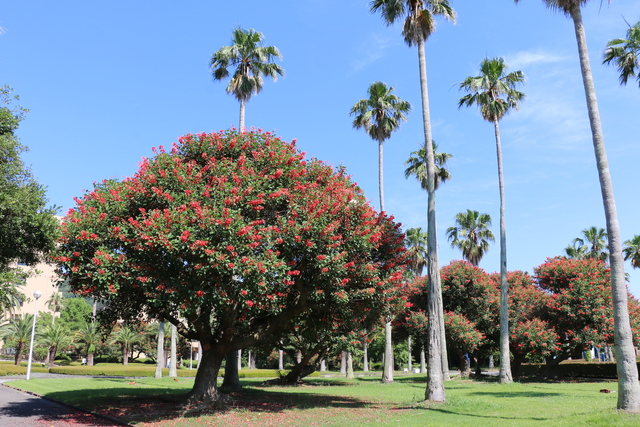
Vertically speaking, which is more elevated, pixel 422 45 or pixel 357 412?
pixel 422 45

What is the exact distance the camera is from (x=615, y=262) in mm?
13086

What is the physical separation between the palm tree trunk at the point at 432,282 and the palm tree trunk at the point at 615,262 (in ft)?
18.9

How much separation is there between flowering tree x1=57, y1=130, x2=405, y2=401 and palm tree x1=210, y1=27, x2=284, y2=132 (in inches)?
408

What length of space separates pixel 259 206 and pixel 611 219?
10499 millimetres

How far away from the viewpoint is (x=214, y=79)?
27.2m

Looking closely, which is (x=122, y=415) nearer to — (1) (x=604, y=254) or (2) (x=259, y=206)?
(2) (x=259, y=206)

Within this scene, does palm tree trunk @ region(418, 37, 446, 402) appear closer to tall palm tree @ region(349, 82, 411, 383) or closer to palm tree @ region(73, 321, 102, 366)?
tall palm tree @ region(349, 82, 411, 383)

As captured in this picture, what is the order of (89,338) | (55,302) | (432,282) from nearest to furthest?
(432,282) → (89,338) → (55,302)

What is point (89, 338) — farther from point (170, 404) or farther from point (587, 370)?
point (587, 370)

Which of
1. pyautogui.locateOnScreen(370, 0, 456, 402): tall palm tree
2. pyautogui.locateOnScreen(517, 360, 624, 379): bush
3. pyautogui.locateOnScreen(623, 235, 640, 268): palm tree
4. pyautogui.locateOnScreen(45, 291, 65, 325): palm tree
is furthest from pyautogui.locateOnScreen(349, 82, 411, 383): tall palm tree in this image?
pyautogui.locateOnScreen(45, 291, 65, 325): palm tree

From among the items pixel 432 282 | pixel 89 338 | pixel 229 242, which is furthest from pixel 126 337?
pixel 229 242

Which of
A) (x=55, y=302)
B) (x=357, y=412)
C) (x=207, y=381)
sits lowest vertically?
(x=357, y=412)

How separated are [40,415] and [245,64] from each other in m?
19.9

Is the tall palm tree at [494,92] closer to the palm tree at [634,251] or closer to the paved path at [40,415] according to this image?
the paved path at [40,415]
